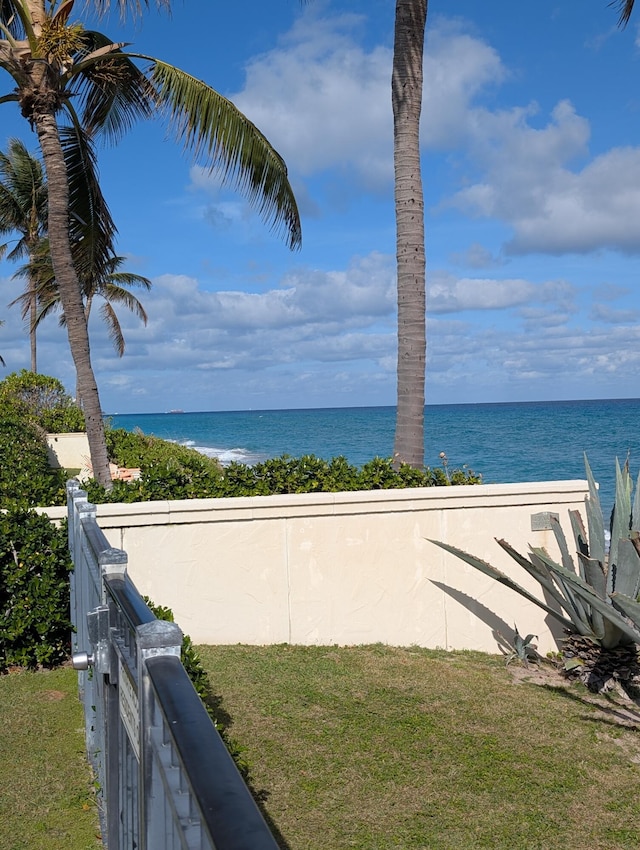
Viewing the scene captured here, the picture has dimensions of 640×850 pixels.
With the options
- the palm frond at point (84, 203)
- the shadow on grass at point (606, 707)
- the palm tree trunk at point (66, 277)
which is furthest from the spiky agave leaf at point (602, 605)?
the palm frond at point (84, 203)

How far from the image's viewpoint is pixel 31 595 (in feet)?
19.3

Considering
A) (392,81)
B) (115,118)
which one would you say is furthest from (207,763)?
(115,118)

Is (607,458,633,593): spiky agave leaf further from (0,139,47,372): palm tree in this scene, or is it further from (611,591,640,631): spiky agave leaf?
(0,139,47,372): palm tree

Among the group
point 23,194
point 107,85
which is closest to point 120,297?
point 23,194

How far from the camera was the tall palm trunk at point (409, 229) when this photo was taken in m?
8.25

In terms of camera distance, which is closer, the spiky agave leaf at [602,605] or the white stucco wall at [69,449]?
the spiky agave leaf at [602,605]

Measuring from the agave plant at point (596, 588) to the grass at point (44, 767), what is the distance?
3269 mm

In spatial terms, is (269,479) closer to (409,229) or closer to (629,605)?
(409,229)

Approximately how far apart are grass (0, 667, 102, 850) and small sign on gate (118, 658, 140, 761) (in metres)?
1.62

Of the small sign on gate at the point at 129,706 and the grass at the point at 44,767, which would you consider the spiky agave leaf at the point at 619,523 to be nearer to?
the grass at the point at 44,767

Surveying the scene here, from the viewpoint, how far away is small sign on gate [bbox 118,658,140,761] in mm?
2119

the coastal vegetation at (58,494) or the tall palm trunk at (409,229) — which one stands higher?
the tall palm trunk at (409,229)

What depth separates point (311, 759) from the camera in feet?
15.7

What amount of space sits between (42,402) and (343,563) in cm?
2050
